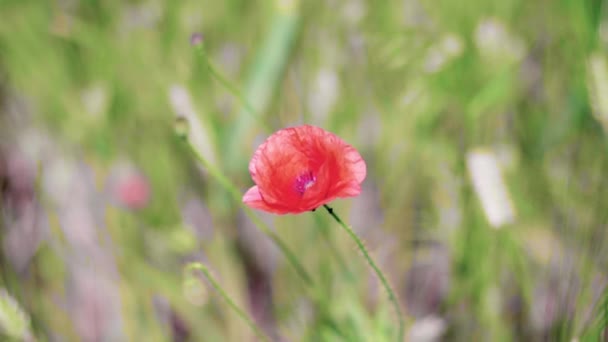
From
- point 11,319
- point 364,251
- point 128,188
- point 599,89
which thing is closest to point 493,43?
point 599,89

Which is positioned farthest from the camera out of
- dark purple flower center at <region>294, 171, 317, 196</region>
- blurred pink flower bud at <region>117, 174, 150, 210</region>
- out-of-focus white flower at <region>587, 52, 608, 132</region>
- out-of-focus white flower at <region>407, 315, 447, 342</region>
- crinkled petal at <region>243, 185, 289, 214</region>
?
blurred pink flower bud at <region>117, 174, 150, 210</region>

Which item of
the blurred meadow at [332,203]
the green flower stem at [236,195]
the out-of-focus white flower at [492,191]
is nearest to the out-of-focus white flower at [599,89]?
the blurred meadow at [332,203]

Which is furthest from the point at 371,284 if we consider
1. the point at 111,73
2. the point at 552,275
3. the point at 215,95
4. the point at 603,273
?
the point at 111,73

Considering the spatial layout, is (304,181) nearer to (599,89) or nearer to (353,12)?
(599,89)

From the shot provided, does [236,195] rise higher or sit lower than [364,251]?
higher

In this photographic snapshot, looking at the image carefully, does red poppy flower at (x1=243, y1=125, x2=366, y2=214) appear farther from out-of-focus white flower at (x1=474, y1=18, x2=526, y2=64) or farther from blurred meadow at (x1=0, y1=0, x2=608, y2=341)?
out-of-focus white flower at (x1=474, y1=18, x2=526, y2=64)

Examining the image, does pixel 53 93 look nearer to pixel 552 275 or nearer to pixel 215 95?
pixel 215 95

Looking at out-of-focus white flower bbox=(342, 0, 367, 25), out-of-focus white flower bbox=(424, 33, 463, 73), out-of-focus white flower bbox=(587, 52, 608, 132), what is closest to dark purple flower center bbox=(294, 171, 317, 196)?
out-of-focus white flower bbox=(587, 52, 608, 132)

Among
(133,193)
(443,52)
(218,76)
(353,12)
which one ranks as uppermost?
(353,12)
